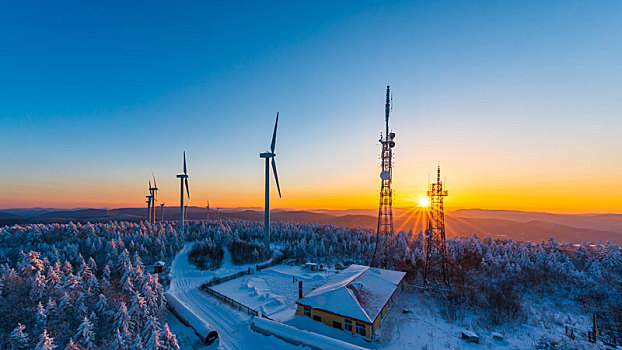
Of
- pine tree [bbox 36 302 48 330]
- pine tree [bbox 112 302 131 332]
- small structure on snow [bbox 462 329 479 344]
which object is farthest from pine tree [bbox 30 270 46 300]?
small structure on snow [bbox 462 329 479 344]

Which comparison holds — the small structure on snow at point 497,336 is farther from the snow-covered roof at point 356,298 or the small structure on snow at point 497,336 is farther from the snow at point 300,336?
the snow at point 300,336

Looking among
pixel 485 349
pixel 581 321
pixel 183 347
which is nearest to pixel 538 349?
pixel 485 349

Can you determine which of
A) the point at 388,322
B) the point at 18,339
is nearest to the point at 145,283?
the point at 18,339

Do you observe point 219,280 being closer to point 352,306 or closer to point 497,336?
point 352,306

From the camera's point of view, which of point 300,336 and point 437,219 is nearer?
point 300,336

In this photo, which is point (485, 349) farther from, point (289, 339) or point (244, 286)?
point (244, 286)

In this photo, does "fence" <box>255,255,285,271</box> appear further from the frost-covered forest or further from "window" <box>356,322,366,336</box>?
"window" <box>356,322,366,336</box>

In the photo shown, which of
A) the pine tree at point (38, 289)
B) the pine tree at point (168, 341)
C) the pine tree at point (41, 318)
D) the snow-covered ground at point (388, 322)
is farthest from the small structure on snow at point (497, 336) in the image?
the pine tree at point (38, 289)
